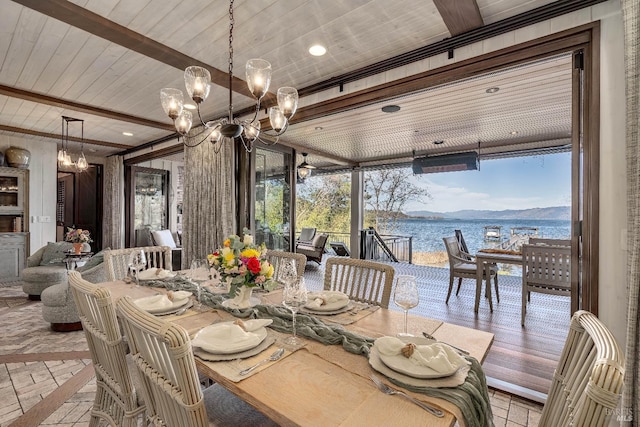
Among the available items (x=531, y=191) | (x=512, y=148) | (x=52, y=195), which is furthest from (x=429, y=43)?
Answer: (x=531, y=191)

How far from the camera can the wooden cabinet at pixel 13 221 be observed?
17.4 ft

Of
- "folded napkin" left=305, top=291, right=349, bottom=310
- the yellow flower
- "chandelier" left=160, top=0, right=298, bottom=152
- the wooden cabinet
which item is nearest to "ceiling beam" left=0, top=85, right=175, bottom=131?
"chandelier" left=160, top=0, right=298, bottom=152

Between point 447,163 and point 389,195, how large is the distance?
18.3 feet

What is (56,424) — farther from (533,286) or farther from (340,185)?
(340,185)

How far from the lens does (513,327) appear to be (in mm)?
3473

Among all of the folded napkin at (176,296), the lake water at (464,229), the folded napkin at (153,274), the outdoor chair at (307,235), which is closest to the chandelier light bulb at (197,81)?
the folded napkin at (176,296)

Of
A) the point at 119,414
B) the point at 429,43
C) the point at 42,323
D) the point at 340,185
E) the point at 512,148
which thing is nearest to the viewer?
the point at 119,414

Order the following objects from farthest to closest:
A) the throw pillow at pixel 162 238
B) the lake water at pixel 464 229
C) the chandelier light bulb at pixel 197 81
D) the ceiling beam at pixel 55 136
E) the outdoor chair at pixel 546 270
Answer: the lake water at pixel 464 229, the throw pillow at pixel 162 238, the ceiling beam at pixel 55 136, the outdoor chair at pixel 546 270, the chandelier light bulb at pixel 197 81

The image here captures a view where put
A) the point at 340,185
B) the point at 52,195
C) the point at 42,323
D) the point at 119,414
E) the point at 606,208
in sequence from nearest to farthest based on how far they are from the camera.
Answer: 1. the point at 119,414
2. the point at 606,208
3. the point at 42,323
4. the point at 52,195
5. the point at 340,185

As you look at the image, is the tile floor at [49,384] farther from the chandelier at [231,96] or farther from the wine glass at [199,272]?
the chandelier at [231,96]

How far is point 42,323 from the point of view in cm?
346

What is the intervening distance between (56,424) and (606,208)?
→ 3.49 metres

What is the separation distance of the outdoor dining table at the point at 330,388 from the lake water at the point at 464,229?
482 inches

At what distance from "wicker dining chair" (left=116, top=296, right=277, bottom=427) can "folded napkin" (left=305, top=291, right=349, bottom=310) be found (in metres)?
0.56
